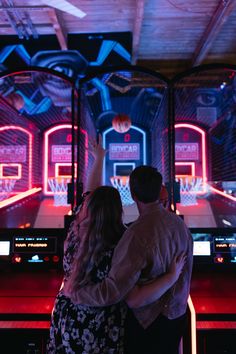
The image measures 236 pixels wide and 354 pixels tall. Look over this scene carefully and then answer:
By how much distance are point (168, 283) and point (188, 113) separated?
6.43ft

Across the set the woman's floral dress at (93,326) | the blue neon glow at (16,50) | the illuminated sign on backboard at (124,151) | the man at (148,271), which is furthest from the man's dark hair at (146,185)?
the blue neon glow at (16,50)

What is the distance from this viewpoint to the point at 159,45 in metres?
3.66

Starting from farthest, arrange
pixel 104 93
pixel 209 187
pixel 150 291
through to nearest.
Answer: pixel 104 93
pixel 209 187
pixel 150 291

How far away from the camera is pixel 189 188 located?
2660 millimetres

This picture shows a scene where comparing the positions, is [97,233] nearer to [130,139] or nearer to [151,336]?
[151,336]

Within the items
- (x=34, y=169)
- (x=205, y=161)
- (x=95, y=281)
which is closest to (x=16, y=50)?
(x=34, y=169)

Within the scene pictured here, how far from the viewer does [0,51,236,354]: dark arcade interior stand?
157 centimetres

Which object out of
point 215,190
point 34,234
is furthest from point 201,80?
point 34,234

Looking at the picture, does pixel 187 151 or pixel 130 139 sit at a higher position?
pixel 130 139

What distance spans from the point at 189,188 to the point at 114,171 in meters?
0.66

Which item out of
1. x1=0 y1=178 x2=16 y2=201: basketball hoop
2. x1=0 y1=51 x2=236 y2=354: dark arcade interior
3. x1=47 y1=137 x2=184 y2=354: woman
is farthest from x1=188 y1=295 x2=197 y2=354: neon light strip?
x1=0 y1=178 x2=16 y2=201: basketball hoop

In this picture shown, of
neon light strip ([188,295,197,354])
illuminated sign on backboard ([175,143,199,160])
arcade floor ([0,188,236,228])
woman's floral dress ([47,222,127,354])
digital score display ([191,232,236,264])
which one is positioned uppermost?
illuminated sign on backboard ([175,143,199,160])

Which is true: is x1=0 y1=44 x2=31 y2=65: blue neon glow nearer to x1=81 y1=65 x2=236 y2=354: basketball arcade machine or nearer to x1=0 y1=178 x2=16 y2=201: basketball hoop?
x1=81 y1=65 x2=236 y2=354: basketball arcade machine

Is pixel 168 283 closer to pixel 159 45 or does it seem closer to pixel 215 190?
pixel 215 190
